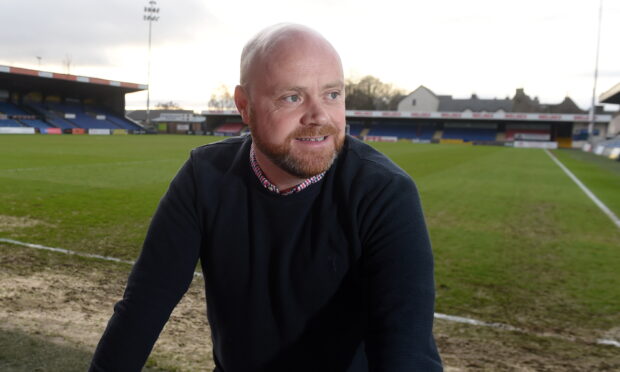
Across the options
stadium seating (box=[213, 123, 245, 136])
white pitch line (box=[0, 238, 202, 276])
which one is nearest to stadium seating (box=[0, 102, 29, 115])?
stadium seating (box=[213, 123, 245, 136])

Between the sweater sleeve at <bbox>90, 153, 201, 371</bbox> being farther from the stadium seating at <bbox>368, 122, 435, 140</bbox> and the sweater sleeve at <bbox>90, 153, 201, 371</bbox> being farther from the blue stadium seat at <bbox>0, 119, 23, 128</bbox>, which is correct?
the stadium seating at <bbox>368, 122, 435, 140</bbox>

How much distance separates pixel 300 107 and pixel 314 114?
4cm

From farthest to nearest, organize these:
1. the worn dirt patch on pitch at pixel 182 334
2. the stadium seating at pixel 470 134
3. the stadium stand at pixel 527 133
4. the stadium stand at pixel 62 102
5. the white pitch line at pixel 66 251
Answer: the stadium seating at pixel 470 134 < the stadium stand at pixel 527 133 < the stadium stand at pixel 62 102 < the white pitch line at pixel 66 251 < the worn dirt patch on pitch at pixel 182 334

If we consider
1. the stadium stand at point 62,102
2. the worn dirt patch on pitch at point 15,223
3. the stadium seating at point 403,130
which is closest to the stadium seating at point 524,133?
the stadium seating at point 403,130

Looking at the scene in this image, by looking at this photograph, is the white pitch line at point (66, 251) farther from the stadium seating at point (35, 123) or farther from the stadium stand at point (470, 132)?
the stadium stand at point (470, 132)

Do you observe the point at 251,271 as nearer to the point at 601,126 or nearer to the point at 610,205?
the point at 610,205

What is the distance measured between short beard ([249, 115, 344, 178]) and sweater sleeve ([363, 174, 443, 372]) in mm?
183

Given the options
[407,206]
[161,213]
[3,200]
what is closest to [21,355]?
[161,213]

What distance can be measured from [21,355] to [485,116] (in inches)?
2660

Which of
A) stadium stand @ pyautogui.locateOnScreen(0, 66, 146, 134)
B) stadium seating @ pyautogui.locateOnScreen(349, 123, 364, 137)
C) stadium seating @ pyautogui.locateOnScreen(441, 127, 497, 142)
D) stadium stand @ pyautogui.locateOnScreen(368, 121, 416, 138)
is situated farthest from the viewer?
stadium seating @ pyautogui.locateOnScreen(349, 123, 364, 137)

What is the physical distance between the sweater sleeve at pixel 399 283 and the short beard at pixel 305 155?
0.18m

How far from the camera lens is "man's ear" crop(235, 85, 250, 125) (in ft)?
4.91

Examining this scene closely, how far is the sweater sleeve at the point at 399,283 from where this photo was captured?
4.22 ft

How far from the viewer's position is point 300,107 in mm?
1412
